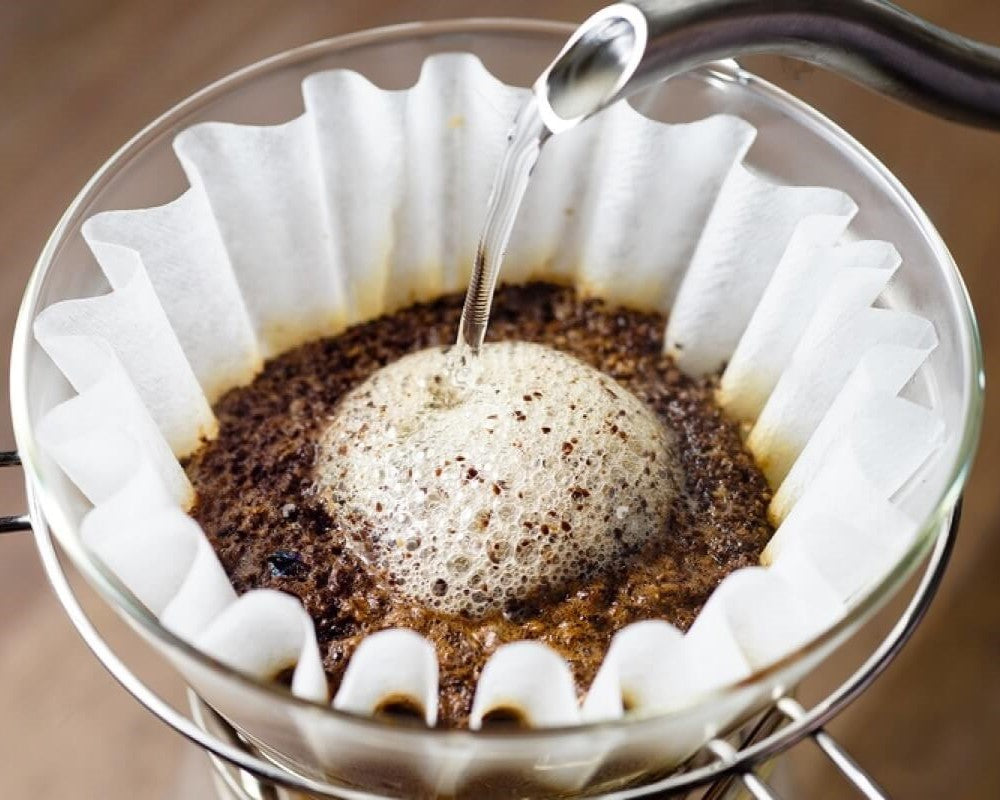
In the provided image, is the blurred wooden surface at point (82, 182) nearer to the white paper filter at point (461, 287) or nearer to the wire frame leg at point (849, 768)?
the white paper filter at point (461, 287)

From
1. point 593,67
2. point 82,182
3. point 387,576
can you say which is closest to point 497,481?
point 387,576

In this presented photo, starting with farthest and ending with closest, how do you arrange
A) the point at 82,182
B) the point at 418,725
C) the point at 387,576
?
1. the point at 82,182
2. the point at 387,576
3. the point at 418,725

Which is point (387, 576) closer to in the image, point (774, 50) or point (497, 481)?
point (497, 481)

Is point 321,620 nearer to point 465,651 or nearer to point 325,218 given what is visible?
point 465,651


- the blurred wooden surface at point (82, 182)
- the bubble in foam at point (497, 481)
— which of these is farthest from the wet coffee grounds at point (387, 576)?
the blurred wooden surface at point (82, 182)

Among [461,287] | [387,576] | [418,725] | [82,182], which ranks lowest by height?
[418,725]

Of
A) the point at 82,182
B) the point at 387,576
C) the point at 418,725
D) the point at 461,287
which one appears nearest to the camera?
the point at 418,725
